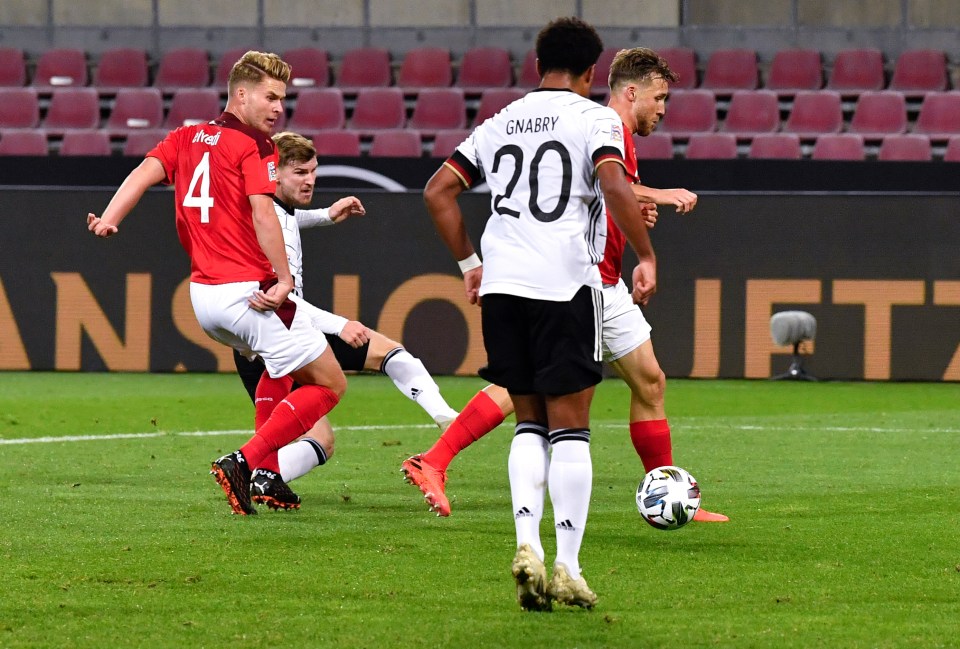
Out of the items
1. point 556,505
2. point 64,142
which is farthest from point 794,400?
point 64,142

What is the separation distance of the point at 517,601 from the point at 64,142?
14944mm

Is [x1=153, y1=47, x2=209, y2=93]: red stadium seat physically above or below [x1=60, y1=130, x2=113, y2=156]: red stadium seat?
above

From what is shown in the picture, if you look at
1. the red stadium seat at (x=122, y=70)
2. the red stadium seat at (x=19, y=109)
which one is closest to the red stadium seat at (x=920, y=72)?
the red stadium seat at (x=122, y=70)

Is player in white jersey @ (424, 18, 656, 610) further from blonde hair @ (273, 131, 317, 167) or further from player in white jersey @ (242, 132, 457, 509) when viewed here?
blonde hair @ (273, 131, 317, 167)

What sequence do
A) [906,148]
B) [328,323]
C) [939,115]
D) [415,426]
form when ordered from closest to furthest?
[328,323], [415,426], [906,148], [939,115]

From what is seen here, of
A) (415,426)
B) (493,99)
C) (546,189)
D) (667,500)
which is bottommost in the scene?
(415,426)

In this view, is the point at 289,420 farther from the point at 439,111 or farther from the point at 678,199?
the point at 439,111

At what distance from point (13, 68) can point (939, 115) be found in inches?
466

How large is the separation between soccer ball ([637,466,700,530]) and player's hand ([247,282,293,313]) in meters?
1.71

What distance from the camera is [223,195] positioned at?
21.0 ft

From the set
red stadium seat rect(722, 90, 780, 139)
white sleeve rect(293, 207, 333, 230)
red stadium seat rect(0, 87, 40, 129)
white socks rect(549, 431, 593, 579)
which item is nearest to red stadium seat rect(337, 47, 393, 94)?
red stadium seat rect(0, 87, 40, 129)

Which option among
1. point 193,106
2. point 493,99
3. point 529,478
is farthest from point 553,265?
point 193,106

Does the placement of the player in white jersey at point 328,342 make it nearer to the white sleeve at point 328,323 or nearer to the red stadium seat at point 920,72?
the white sleeve at point 328,323

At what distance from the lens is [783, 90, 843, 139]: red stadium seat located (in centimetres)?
1777
